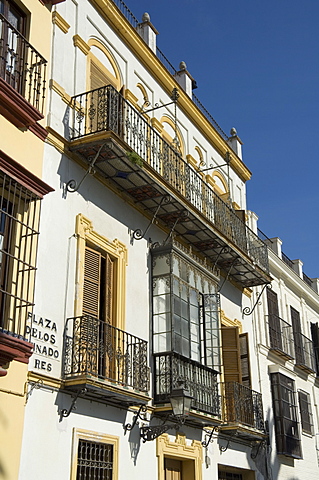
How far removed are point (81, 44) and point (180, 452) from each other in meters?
8.06

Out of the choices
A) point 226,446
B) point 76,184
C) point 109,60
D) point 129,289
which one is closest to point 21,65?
point 76,184

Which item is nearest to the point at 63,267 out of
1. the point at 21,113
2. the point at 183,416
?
the point at 21,113

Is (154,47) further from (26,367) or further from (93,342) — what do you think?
(26,367)

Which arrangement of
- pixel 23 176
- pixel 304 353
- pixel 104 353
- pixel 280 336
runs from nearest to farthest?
pixel 23 176 → pixel 104 353 → pixel 280 336 → pixel 304 353

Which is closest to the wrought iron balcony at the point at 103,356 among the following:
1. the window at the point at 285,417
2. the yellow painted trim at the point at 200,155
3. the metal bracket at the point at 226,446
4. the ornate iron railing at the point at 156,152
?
the ornate iron railing at the point at 156,152

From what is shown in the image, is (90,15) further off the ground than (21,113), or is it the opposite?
(90,15)

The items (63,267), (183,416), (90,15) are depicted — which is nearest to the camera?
(63,267)

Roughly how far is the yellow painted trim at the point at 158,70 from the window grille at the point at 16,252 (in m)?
5.58

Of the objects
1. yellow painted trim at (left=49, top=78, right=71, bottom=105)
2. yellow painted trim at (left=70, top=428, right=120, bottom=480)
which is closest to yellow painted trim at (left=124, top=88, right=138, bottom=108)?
yellow painted trim at (left=49, top=78, right=71, bottom=105)

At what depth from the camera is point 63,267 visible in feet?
33.7

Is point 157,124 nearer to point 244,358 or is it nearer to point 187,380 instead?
point 187,380

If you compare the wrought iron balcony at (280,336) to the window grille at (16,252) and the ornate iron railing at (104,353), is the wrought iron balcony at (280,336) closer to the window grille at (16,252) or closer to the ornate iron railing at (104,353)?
the ornate iron railing at (104,353)

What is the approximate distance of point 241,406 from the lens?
1489cm

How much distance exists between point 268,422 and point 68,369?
28.4 feet
